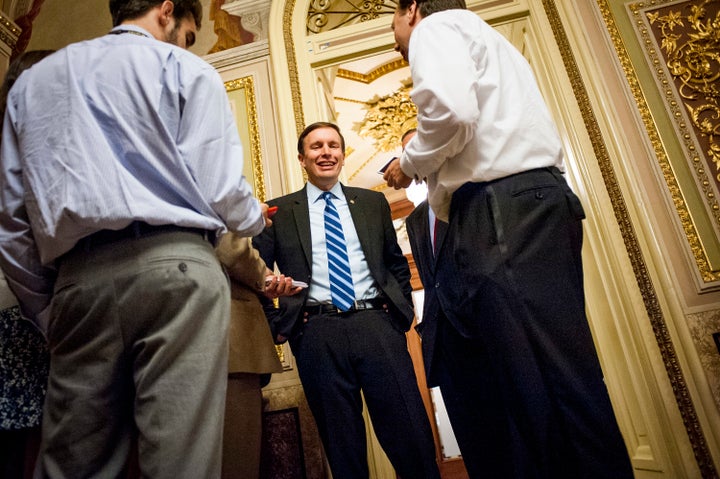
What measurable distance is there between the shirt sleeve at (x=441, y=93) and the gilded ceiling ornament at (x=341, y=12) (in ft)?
8.03

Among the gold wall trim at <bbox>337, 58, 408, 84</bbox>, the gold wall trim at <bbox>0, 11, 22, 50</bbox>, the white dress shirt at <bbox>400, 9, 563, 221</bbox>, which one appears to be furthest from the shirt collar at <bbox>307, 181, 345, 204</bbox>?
the gold wall trim at <bbox>337, 58, 408, 84</bbox>

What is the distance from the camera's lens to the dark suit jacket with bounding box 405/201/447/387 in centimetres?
164

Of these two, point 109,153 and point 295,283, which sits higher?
point 109,153

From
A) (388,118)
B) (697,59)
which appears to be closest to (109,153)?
(697,59)

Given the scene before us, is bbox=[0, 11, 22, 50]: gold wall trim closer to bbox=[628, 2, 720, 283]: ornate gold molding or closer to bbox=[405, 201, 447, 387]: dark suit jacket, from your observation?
bbox=[405, 201, 447, 387]: dark suit jacket

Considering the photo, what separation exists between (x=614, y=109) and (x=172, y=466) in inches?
121

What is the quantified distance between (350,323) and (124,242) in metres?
1.06

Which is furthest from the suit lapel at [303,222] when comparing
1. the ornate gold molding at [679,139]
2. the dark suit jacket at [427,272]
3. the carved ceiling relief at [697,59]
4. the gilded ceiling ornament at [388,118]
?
the gilded ceiling ornament at [388,118]

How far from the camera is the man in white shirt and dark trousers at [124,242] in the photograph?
3.04 feet

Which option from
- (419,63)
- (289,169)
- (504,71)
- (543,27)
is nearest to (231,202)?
(419,63)

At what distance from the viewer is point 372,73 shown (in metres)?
6.08

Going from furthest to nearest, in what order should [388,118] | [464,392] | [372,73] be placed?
[388,118]
[372,73]
[464,392]

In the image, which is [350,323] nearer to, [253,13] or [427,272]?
[427,272]

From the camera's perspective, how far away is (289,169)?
3.12m
